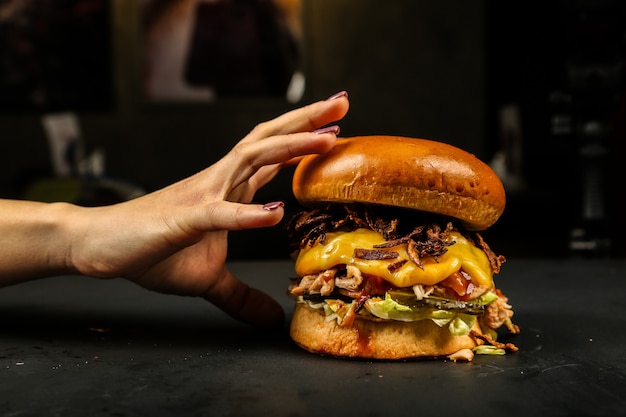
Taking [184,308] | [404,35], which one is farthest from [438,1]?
[184,308]

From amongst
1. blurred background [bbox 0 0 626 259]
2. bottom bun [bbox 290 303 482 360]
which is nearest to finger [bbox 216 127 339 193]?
bottom bun [bbox 290 303 482 360]

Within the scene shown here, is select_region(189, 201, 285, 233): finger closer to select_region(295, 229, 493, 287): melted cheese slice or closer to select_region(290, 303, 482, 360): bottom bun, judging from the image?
select_region(295, 229, 493, 287): melted cheese slice

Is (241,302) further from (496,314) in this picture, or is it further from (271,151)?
(496,314)

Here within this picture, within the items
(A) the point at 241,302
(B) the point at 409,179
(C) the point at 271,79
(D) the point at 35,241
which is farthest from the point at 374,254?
(C) the point at 271,79

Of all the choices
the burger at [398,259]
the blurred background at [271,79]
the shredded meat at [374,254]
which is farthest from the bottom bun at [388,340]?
the blurred background at [271,79]

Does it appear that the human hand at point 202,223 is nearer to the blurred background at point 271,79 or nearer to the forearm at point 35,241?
the forearm at point 35,241

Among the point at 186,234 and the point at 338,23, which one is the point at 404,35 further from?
the point at 186,234
